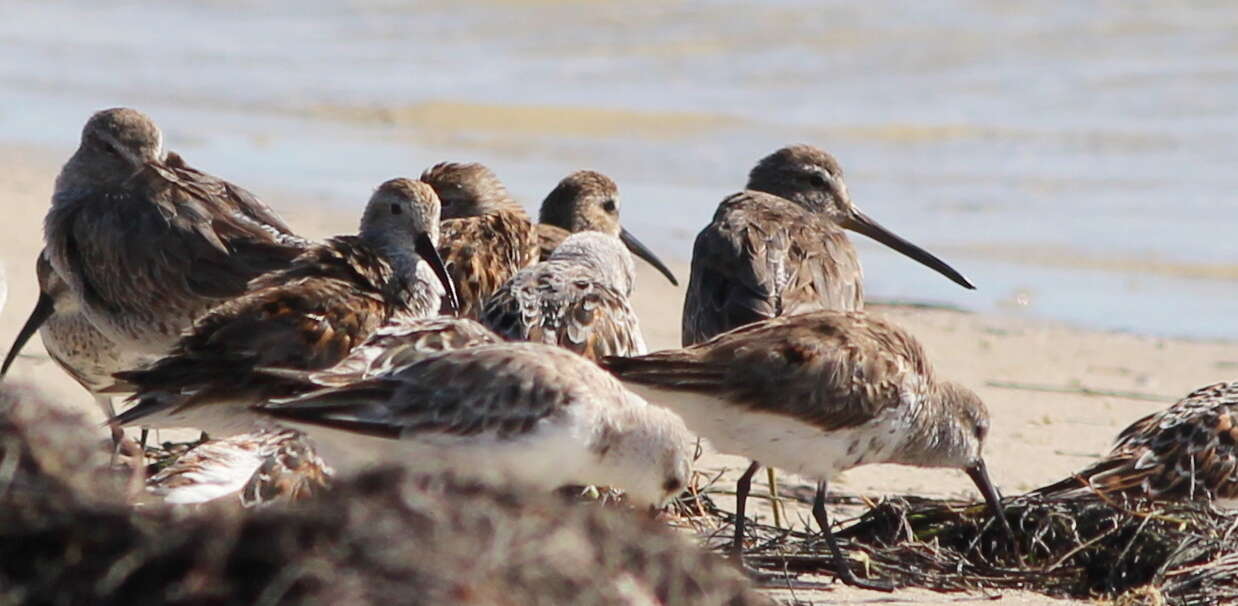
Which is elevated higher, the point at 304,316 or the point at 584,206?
the point at 584,206

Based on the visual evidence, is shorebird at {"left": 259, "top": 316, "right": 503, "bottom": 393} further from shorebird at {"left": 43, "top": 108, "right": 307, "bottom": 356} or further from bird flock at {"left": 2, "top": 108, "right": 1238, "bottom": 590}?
shorebird at {"left": 43, "top": 108, "right": 307, "bottom": 356}

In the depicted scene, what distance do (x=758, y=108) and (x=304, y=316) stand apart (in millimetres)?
12590

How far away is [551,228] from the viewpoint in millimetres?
9633

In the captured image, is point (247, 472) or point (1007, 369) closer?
point (247, 472)

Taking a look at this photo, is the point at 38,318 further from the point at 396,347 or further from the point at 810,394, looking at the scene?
the point at 810,394

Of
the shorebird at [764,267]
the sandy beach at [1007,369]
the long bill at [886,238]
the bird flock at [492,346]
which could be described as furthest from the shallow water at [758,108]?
the bird flock at [492,346]

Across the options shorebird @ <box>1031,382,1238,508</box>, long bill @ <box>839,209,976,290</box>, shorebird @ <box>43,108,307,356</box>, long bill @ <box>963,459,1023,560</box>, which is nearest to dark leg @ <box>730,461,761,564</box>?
long bill @ <box>963,459,1023,560</box>

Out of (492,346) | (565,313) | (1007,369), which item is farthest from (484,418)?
(1007,369)

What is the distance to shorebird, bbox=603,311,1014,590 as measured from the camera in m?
6.60

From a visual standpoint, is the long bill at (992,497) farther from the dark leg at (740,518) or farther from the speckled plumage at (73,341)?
the speckled plumage at (73,341)

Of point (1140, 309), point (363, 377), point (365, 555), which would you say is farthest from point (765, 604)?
point (1140, 309)

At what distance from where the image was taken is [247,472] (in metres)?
6.43

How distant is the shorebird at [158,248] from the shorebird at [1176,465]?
3.21 meters

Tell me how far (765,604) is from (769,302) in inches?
164
